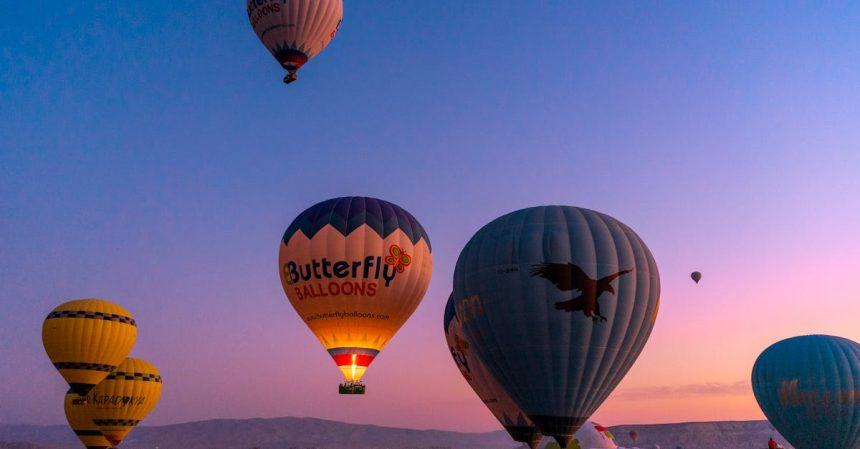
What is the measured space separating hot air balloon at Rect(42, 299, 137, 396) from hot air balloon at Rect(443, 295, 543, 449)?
16618mm

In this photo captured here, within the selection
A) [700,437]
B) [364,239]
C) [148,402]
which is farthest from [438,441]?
[364,239]

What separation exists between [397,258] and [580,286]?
376 inches

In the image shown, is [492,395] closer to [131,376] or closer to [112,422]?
[131,376]

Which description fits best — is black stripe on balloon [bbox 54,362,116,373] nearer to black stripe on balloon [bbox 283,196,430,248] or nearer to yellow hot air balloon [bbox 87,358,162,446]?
A: yellow hot air balloon [bbox 87,358,162,446]

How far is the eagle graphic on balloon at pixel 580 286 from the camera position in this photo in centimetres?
2203

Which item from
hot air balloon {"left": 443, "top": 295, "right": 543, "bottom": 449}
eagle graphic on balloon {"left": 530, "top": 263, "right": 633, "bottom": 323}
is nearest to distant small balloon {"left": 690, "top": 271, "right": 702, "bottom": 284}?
hot air balloon {"left": 443, "top": 295, "right": 543, "bottom": 449}

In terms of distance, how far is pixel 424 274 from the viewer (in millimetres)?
31312

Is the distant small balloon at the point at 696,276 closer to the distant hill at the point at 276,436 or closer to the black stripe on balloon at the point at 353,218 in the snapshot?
the black stripe on balloon at the point at 353,218

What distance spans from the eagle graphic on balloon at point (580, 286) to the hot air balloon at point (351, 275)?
8.89 metres

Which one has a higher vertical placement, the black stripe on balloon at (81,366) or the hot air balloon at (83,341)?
the hot air balloon at (83,341)

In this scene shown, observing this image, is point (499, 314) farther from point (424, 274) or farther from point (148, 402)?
point (148, 402)

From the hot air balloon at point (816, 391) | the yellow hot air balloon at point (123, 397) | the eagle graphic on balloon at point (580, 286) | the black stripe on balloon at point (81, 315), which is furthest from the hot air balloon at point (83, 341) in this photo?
the hot air balloon at point (816, 391)

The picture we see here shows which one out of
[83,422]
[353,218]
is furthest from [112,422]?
[353,218]

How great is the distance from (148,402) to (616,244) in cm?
2929
